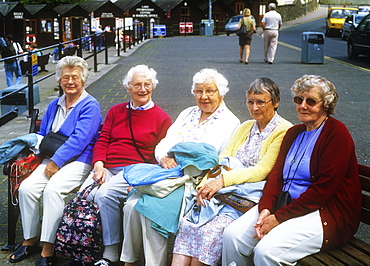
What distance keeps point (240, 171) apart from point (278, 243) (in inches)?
26.9

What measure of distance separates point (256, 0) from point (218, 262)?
55.6m

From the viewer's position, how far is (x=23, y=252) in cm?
371

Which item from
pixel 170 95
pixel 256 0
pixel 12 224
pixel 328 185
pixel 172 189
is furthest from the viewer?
pixel 256 0

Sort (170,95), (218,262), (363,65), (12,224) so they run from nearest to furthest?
(218,262), (12,224), (170,95), (363,65)

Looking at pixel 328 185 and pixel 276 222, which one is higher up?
pixel 328 185

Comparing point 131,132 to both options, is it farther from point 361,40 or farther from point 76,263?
point 361,40

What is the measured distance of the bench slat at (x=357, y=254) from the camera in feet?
8.91

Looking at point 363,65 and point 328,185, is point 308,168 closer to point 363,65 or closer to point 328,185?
point 328,185

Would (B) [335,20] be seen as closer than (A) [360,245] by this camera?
No

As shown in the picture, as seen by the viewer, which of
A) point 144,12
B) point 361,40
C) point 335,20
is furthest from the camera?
point 144,12

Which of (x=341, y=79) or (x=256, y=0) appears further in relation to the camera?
(x=256, y=0)

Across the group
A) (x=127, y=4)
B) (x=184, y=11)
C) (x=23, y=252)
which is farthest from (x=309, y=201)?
(x=184, y=11)

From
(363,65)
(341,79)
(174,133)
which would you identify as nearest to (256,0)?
(363,65)

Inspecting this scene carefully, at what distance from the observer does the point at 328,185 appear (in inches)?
113
